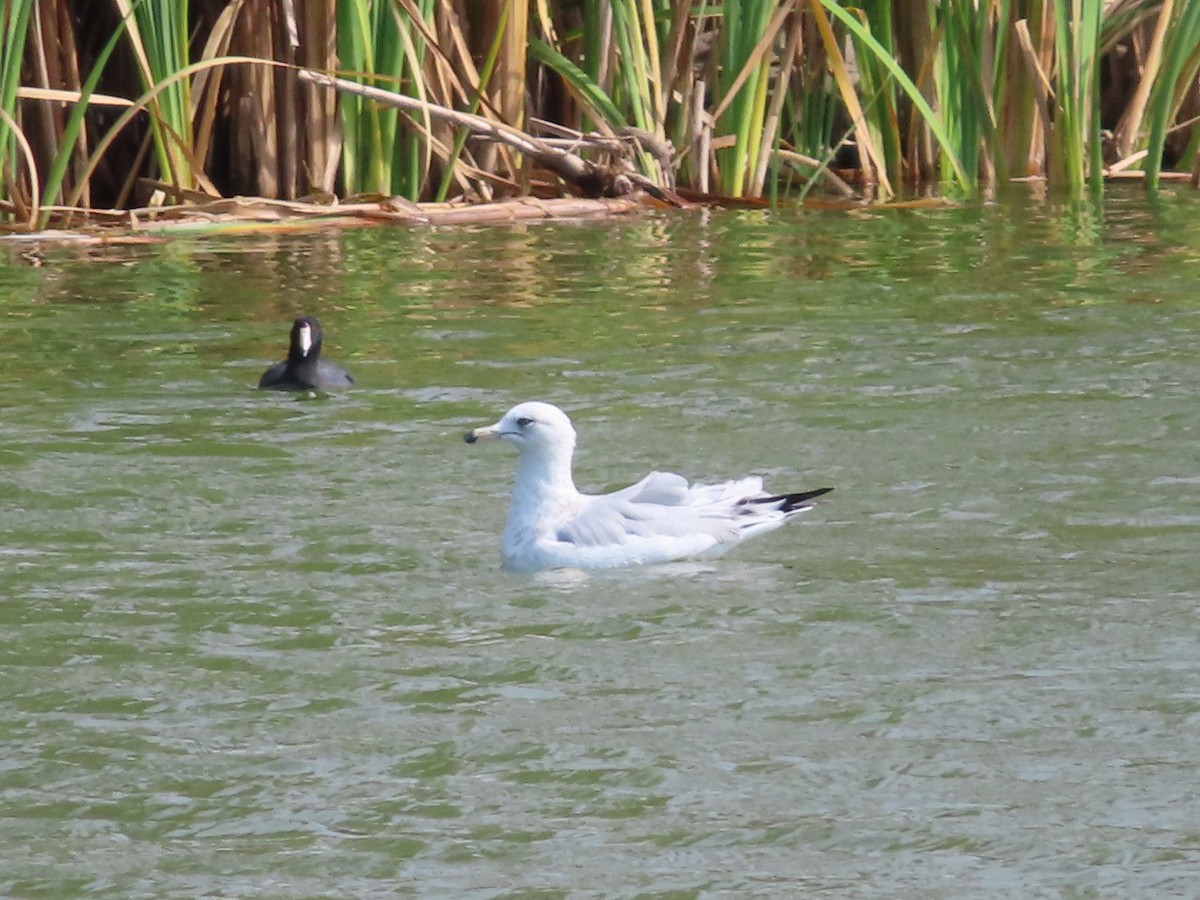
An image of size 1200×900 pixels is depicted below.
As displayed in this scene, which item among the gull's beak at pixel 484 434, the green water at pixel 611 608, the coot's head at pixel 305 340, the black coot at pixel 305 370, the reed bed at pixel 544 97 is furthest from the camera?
the reed bed at pixel 544 97

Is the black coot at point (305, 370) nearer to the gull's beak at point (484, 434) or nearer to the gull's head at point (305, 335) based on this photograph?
the gull's head at point (305, 335)

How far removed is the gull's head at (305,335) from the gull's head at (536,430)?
2.32 metres

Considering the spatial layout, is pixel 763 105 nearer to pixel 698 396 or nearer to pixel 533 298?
pixel 533 298

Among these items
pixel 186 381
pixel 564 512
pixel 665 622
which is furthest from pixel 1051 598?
pixel 186 381

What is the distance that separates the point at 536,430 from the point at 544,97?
790 centimetres

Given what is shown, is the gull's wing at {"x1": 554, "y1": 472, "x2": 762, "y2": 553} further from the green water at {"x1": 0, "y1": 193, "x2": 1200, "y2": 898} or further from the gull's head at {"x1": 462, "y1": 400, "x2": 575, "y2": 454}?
the gull's head at {"x1": 462, "y1": 400, "x2": 575, "y2": 454}

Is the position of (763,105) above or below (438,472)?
above

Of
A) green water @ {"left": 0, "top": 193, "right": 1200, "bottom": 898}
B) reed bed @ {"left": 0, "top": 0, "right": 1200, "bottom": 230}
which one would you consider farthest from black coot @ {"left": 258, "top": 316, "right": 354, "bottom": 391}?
reed bed @ {"left": 0, "top": 0, "right": 1200, "bottom": 230}

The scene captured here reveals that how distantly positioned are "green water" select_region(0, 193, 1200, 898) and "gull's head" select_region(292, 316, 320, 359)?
34cm

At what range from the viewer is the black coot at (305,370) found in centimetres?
831

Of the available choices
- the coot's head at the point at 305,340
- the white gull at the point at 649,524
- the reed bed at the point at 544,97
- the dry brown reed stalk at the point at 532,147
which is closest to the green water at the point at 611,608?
the white gull at the point at 649,524

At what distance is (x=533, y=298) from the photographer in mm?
10391

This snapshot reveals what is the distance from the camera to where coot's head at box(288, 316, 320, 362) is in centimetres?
853

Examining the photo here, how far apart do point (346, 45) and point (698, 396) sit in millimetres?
4663
